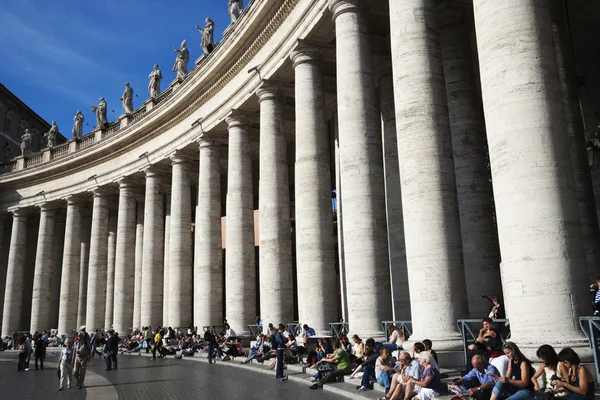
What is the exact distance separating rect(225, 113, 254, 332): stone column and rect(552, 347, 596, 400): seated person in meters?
26.3

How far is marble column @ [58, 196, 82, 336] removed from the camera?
56.5 m

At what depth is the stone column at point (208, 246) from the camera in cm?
3941

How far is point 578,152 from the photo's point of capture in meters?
21.2

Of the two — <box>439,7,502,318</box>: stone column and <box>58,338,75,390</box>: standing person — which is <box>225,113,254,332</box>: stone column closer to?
<box>58,338,75,390</box>: standing person

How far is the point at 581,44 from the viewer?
2938 cm

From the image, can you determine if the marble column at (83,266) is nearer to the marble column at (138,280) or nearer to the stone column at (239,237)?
the marble column at (138,280)

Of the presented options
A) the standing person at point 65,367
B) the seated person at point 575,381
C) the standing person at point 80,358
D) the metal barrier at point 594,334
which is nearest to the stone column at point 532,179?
the metal barrier at point 594,334

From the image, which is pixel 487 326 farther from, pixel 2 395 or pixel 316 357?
pixel 2 395

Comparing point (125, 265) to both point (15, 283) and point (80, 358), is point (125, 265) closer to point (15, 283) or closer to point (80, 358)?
point (15, 283)

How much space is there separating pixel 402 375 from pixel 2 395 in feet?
52.7

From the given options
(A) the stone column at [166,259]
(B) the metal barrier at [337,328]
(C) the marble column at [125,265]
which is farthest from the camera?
(C) the marble column at [125,265]

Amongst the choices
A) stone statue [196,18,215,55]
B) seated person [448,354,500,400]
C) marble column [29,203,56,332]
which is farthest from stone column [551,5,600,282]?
marble column [29,203,56,332]

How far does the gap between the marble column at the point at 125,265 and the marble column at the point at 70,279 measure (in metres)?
7.67

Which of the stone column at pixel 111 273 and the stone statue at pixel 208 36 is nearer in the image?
the stone statue at pixel 208 36
